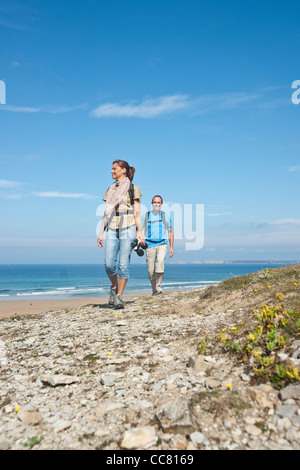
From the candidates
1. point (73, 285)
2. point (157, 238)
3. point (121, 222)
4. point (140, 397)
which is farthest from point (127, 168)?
point (73, 285)

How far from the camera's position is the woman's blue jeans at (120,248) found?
8586 mm

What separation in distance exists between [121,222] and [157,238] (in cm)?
351

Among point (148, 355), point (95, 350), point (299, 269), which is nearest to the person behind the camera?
point (148, 355)

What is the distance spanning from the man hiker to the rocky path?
5.73m

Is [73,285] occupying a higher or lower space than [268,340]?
lower

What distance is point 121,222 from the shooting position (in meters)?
8.64

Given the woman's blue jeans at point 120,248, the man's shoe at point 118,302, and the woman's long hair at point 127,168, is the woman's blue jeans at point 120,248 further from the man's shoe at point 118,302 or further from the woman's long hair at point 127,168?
the woman's long hair at point 127,168

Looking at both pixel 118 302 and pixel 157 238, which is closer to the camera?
pixel 118 302

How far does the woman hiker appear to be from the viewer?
861 cm

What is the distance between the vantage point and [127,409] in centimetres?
340

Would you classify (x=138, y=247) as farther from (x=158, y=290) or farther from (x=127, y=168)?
(x=158, y=290)
